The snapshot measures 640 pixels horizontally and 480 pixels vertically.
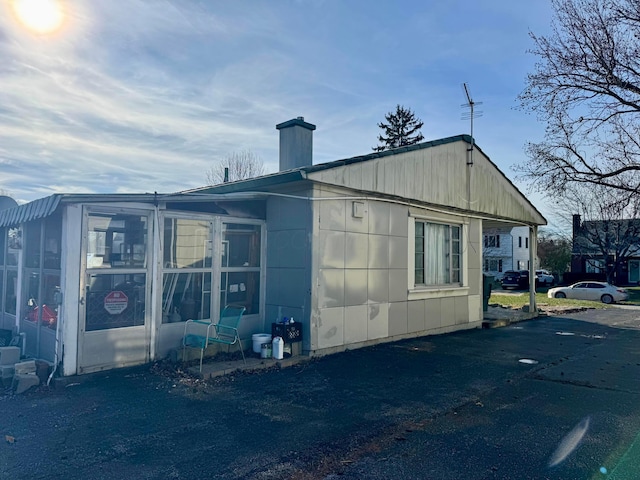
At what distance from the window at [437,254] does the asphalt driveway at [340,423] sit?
109 inches

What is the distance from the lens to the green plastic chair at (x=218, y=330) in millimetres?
6512

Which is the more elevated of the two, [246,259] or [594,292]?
[246,259]

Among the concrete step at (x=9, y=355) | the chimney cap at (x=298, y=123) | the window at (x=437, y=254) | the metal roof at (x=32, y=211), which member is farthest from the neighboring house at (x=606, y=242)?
the concrete step at (x=9, y=355)

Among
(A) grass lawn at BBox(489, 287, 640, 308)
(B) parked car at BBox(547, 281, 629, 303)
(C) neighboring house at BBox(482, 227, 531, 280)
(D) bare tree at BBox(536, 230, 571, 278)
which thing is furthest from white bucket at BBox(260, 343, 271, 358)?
(C) neighboring house at BBox(482, 227, 531, 280)

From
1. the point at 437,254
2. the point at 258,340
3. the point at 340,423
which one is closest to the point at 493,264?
the point at 437,254

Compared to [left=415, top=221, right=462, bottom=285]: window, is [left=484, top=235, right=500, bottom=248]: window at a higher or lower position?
higher

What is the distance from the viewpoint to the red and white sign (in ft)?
20.3

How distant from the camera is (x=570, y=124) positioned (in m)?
12.5

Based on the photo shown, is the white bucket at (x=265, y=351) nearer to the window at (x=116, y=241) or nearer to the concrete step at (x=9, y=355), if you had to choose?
the window at (x=116, y=241)

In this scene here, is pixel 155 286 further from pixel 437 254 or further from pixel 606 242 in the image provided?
pixel 606 242

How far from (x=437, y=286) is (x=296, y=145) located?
446 centimetres

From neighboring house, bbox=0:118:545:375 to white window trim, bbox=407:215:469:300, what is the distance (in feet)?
0.15

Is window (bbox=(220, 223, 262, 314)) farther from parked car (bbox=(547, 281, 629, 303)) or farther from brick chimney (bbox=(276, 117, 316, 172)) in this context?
parked car (bbox=(547, 281, 629, 303))

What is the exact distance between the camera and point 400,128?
38250mm
